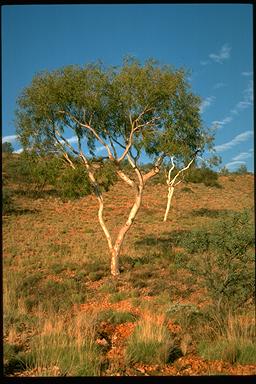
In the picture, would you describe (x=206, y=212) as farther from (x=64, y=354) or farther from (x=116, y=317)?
(x=64, y=354)

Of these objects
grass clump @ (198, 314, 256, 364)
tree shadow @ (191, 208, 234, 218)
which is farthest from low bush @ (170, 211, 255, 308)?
tree shadow @ (191, 208, 234, 218)

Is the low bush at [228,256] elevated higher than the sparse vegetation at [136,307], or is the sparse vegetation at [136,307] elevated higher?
the low bush at [228,256]

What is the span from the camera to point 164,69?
16328 millimetres

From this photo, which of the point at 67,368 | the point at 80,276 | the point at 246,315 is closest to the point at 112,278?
the point at 80,276

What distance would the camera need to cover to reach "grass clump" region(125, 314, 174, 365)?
7.30 meters

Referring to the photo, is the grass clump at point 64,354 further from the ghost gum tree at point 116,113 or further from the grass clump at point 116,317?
the ghost gum tree at point 116,113

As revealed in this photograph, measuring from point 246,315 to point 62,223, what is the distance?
25.3 metres

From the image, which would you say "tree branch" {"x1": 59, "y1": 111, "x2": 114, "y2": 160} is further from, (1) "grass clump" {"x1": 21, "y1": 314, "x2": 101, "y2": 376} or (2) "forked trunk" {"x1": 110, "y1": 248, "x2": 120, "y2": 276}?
(1) "grass clump" {"x1": 21, "y1": 314, "x2": 101, "y2": 376}

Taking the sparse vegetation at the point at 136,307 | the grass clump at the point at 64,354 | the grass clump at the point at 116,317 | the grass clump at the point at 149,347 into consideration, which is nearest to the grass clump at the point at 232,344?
the sparse vegetation at the point at 136,307

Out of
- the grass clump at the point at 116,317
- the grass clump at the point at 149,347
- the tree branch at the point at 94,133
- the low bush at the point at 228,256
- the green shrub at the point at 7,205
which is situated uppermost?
the tree branch at the point at 94,133

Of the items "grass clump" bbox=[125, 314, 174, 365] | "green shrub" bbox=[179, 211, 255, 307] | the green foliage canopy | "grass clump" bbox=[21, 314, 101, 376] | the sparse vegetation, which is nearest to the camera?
"grass clump" bbox=[21, 314, 101, 376]

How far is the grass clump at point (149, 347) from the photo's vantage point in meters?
7.30

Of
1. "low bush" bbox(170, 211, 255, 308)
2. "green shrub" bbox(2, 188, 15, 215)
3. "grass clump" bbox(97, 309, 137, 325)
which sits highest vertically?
"green shrub" bbox(2, 188, 15, 215)

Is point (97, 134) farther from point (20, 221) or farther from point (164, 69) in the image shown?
point (20, 221)
